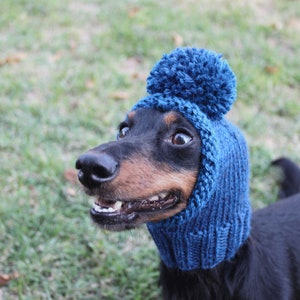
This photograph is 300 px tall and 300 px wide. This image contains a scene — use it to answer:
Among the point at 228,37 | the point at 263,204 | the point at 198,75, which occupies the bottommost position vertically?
the point at 263,204

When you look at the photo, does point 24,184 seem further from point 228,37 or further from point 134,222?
point 228,37

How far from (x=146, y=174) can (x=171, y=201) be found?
0.57ft

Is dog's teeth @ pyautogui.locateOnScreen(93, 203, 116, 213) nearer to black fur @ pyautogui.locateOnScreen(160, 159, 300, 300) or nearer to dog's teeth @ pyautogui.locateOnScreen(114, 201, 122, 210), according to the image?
dog's teeth @ pyautogui.locateOnScreen(114, 201, 122, 210)

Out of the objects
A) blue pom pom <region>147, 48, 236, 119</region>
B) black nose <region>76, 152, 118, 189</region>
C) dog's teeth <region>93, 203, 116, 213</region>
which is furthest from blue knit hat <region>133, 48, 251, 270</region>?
black nose <region>76, 152, 118, 189</region>

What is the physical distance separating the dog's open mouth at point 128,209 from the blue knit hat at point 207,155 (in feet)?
0.27

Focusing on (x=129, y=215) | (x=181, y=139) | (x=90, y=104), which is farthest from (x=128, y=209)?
(x=90, y=104)

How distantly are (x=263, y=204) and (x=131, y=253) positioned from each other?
101cm

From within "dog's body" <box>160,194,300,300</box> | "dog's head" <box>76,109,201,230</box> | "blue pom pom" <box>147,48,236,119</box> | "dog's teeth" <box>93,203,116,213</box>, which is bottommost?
"dog's body" <box>160,194,300,300</box>

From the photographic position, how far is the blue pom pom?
6.36 feet

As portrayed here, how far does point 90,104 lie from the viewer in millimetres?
4109

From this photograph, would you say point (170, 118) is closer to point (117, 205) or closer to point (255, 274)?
point (117, 205)

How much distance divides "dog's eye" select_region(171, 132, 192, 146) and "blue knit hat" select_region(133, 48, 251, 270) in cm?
6

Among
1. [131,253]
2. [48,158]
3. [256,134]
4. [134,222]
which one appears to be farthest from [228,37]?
[134,222]

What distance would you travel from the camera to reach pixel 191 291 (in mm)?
2168
